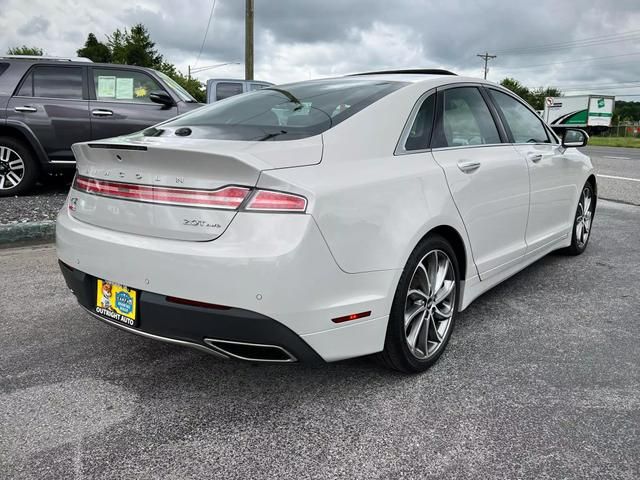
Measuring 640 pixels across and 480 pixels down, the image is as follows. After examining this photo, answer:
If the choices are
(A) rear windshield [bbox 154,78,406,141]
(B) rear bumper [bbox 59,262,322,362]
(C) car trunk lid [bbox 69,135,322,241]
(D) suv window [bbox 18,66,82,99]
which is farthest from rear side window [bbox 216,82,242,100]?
(B) rear bumper [bbox 59,262,322,362]

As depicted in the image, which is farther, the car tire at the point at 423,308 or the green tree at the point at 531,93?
the green tree at the point at 531,93

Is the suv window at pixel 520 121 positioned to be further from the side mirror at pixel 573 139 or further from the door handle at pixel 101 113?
the door handle at pixel 101 113

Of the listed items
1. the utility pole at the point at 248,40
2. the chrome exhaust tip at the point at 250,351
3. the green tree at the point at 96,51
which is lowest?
the chrome exhaust tip at the point at 250,351

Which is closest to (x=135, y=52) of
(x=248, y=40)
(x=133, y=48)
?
(x=133, y=48)

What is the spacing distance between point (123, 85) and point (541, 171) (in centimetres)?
582

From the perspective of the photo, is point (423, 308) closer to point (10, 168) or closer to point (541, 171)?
point (541, 171)

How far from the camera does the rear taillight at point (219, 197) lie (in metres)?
2.16

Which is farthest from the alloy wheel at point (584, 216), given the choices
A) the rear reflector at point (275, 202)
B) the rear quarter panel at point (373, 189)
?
the rear reflector at point (275, 202)

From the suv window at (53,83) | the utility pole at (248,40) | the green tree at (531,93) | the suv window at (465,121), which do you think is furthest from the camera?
the green tree at (531,93)

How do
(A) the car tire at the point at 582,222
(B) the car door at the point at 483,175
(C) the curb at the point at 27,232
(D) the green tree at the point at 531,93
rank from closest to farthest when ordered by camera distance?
(B) the car door at the point at 483,175
(A) the car tire at the point at 582,222
(C) the curb at the point at 27,232
(D) the green tree at the point at 531,93

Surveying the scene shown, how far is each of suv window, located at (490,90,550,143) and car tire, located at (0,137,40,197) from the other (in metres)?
5.91

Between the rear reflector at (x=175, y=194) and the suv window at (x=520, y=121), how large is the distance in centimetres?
234

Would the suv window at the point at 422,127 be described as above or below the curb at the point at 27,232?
above

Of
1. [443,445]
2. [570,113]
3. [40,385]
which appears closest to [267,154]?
[443,445]
